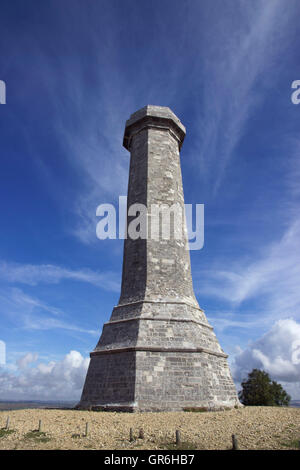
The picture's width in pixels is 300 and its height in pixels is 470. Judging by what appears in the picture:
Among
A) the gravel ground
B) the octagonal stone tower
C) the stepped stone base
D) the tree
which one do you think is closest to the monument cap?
the octagonal stone tower

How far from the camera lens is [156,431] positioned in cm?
780

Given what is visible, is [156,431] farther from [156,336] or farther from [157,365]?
[156,336]

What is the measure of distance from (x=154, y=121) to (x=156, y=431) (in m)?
16.4

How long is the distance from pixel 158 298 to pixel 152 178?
6801 mm

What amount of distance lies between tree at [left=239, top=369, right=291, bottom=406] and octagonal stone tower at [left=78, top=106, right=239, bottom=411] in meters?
12.7

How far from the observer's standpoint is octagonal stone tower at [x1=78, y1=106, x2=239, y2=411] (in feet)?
36.8

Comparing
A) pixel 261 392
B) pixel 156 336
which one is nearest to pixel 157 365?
pixel 156 336

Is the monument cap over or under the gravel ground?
over

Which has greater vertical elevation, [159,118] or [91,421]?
[159,118]

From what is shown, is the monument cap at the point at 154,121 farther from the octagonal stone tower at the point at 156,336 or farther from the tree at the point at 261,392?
the tree at the point at 261,392

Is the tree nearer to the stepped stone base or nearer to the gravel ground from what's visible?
the stepped stone base

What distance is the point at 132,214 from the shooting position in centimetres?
1659
